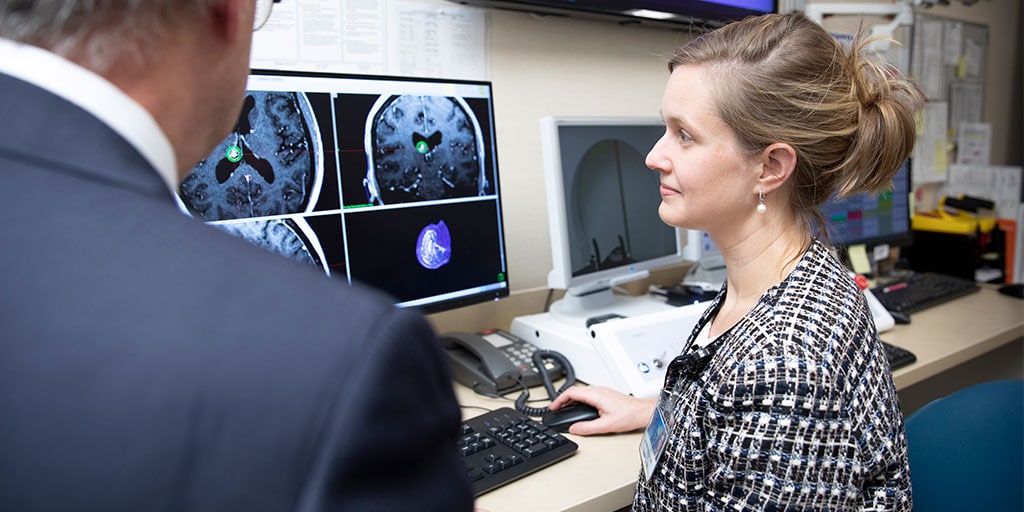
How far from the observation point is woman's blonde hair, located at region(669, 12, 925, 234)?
1024 mm

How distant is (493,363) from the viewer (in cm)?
143

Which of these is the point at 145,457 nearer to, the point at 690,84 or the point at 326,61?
the point at 690,84

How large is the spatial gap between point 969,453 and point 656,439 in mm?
493

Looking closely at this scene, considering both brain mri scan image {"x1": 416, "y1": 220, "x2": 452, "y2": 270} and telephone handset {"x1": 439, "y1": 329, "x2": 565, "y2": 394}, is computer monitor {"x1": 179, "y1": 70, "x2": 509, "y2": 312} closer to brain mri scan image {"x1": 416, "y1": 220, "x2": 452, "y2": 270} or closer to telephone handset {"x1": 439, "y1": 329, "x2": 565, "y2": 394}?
brain mri scan image {"x1": 416, "y1": 220, "x2": 452, "y2": 270}

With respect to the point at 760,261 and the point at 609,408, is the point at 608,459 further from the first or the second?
the point at 760,261

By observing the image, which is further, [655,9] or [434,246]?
[655,9]

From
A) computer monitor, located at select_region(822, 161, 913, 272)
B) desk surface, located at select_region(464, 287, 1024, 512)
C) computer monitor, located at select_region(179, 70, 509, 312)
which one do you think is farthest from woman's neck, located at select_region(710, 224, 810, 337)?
computer monitor, located at select_region(822, 161, 913, 272)

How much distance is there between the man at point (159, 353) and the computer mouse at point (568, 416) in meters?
0.81

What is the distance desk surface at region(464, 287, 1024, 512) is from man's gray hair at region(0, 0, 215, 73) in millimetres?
751

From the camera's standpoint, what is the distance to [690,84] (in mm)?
1097

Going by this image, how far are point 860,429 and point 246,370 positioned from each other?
777 millimetres

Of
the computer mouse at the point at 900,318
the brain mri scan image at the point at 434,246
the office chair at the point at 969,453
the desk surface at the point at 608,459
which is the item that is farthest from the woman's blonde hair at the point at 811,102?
the computer mouse at the point at 900,318

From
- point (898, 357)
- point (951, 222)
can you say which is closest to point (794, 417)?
point (898, 357)

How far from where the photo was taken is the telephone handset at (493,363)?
1.42 meters
